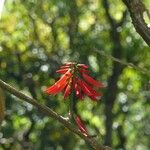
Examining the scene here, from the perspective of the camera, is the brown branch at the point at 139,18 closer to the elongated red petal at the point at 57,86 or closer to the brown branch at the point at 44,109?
the brown branch at the point at 44,109

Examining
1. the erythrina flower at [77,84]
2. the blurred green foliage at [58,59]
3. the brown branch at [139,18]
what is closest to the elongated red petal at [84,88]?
the erythrina flower at [77,84]

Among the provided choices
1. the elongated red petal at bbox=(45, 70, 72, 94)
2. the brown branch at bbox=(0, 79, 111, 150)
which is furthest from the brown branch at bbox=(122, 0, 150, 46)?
the elongated red petal at bbox=(45, 70, 72, 94)

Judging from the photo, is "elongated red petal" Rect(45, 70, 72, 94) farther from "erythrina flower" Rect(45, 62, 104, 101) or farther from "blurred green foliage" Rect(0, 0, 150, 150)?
"blurred green foliage" Rect(0, 0, 150, 150)

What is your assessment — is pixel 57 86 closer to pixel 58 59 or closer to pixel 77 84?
pixel 77 84

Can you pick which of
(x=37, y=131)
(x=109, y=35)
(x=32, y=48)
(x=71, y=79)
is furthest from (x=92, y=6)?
(x=71, y=79)

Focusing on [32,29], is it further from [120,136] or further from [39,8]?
[120,136]

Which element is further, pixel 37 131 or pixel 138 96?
pixel 138 96

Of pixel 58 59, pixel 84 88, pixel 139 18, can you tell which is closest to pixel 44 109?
pixel 139 18
